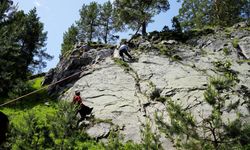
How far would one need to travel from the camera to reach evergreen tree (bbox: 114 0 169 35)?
43125 millimetres

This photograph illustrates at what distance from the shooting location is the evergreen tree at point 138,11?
141 ft

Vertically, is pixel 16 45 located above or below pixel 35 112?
above

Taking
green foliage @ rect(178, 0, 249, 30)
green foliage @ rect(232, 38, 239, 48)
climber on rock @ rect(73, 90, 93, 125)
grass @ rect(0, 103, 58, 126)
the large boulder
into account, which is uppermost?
green foliage @ rect(178, 0, 249, 30)

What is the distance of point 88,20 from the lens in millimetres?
61281

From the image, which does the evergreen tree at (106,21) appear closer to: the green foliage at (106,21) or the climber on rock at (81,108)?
the green foliage at (106,21)

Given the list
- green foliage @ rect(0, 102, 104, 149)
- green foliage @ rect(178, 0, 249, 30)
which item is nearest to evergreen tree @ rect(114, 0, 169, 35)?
green foliage @ rect(178, 0, 249, 30)

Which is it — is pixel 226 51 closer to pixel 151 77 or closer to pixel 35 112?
pixel 151 77

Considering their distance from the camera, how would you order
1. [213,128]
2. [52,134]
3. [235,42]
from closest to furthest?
[213,128]
[52,134]
[235,42]

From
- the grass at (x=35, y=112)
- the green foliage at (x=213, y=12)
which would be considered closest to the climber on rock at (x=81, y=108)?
the grass at (x=35, y=112)

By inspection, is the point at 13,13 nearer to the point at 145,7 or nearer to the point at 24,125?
the point at 145,7

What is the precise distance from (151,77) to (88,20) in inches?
Answer: 1460

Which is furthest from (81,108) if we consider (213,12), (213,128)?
(213,12)

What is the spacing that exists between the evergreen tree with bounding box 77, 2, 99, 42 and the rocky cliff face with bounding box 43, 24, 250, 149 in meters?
28.5

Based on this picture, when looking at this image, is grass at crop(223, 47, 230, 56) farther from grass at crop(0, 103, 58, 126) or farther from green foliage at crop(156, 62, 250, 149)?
green foliage at crop(156, 62, 250, 149)
